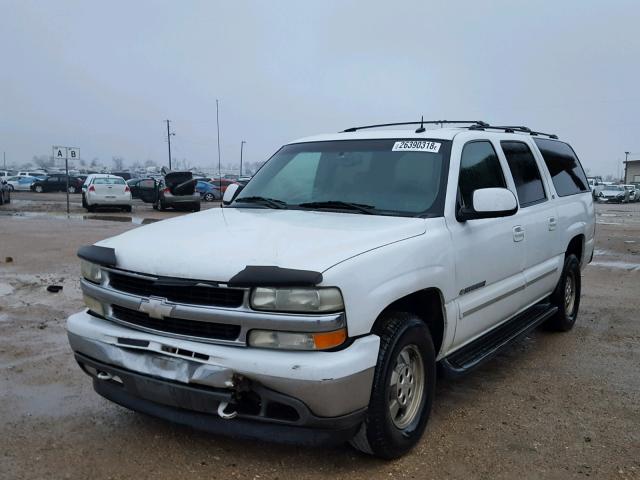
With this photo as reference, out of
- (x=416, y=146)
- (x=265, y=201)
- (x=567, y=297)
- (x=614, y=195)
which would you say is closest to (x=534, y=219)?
(x=416, y=146)

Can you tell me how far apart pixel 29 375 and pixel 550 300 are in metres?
4.62

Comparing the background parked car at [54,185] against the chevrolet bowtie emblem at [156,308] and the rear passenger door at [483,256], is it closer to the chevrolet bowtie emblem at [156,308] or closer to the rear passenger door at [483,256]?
the rear passenger door at [483,256]

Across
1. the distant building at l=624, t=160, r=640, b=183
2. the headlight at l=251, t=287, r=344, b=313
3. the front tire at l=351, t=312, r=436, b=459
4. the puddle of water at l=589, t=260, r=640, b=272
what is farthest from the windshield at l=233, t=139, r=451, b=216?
the distant building at l=624, t=160, r=640, b=183

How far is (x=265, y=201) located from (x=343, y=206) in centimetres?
68

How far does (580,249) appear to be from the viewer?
633 cm

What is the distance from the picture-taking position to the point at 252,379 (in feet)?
9.15

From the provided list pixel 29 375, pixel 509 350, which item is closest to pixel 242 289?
pixel 29 375

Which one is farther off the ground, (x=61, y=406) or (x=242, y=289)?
(x=242, y=289)

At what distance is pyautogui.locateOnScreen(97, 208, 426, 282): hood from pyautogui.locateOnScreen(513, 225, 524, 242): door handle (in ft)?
4.03

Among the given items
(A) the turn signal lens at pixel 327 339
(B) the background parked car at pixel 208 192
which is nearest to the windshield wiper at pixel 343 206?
(A) the turn signal lens at pixel 327 339

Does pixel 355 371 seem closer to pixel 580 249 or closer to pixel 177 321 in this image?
pixel 177 321

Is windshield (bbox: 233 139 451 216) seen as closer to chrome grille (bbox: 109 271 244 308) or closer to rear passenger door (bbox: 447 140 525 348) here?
rear passenger door (bbox: 447 140 525 348)

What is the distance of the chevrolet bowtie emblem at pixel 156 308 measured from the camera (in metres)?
2.96

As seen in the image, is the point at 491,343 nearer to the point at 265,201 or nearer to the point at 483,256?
the point at 483,256
